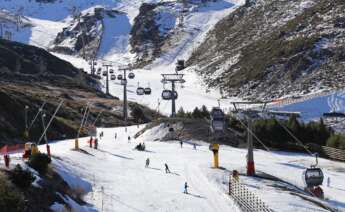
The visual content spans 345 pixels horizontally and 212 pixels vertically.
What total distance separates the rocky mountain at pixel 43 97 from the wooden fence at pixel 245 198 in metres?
37.1

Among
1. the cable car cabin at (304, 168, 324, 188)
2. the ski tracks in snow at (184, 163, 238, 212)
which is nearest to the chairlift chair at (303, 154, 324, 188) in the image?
the cable car cabin at (304, 168, 324, 188)

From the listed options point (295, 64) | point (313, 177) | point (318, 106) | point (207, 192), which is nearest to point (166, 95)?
point (318, 106)

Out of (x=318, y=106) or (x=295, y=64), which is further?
(x=295, y=64)

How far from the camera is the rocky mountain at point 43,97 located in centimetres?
8481

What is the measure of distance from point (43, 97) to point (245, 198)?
Answer: 3242 inches

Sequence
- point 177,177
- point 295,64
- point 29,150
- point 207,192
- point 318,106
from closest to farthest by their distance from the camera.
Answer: point 29,150 < point 207,192 < point 177,177 < point 318,106 < point 295,64

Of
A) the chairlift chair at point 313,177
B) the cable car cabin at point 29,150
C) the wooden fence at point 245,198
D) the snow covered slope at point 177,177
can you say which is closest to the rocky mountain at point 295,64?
the snow covered slope at point 177,177

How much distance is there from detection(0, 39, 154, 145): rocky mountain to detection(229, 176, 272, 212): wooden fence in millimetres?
37149


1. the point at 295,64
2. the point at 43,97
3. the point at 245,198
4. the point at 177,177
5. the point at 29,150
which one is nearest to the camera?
the point at 245,198

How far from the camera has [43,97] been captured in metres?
119

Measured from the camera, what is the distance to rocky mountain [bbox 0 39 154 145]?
278ft

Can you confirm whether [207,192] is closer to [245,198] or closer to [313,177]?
[245,198]

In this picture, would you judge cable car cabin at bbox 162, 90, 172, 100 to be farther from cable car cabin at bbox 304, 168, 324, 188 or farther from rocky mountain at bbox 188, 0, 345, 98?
rocky mountain at bbox 188, 0, 345, 98

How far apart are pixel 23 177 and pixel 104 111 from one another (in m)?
95.3
